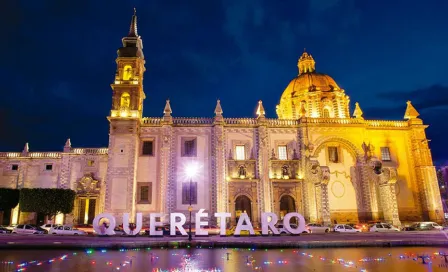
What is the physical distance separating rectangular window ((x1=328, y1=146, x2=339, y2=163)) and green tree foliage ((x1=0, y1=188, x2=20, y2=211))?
1385 inches

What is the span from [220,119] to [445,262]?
25.8 m

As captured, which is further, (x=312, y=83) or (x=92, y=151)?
(x=312, y=83)

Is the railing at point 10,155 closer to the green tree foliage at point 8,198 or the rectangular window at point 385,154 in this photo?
the green tree foliage at point 8,198

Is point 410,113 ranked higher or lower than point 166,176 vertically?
higher

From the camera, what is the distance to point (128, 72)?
120 feet

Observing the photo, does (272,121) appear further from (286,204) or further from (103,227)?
(103,227)

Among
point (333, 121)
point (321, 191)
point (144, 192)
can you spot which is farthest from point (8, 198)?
point (333, 121)

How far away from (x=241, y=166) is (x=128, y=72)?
16660mm

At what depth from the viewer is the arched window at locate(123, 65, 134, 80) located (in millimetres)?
36278

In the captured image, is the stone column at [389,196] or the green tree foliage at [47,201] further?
the green tree foliage at [47,201]

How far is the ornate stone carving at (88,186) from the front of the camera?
36.3 meters

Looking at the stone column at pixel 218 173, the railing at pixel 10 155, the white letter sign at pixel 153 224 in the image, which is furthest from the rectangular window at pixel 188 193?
A: the railing at pixel 10 155

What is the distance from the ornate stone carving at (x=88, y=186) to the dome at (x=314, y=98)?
26.2 m

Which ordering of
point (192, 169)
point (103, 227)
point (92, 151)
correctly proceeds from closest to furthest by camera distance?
point (103, 227), point (192, 169), point (92, 151)
